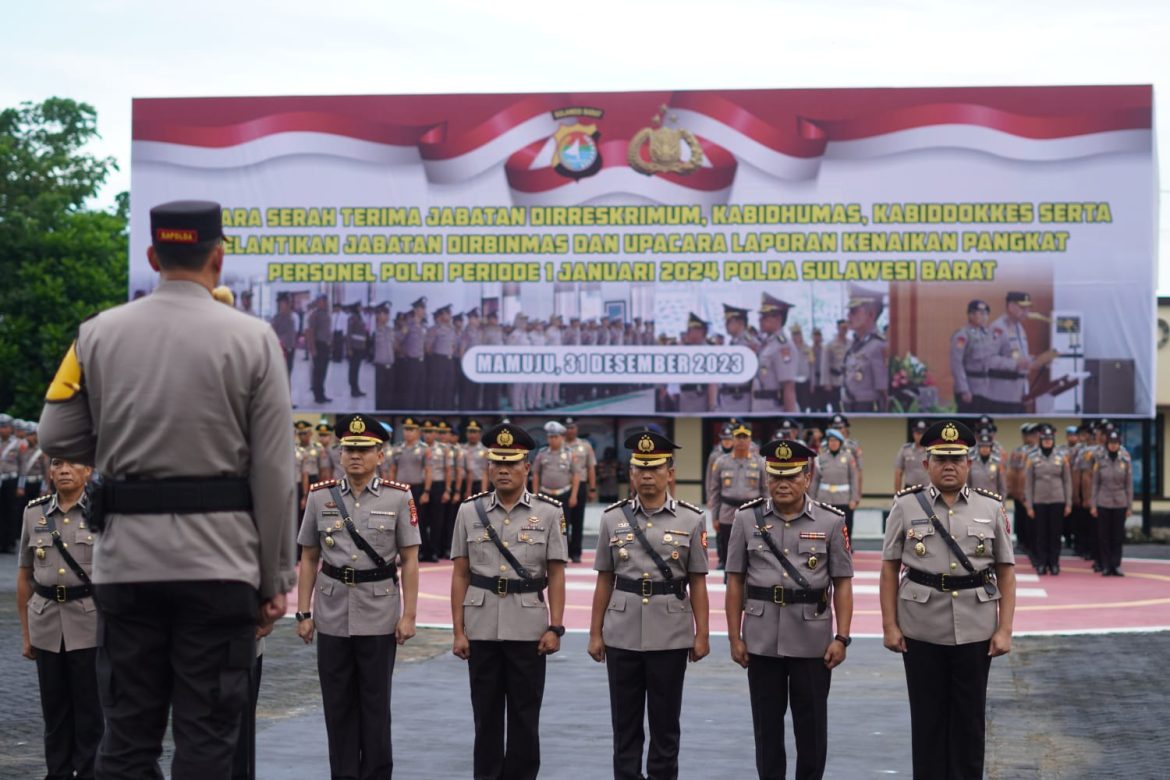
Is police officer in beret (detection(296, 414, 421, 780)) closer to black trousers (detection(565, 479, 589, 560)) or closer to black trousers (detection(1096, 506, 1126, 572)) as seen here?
black trousers (detection(565, 479, 589, 560))

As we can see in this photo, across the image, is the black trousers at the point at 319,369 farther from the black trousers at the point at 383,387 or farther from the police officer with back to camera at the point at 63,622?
the police officer with back to camera at the point at 63,622

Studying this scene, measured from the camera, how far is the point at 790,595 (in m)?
8.00

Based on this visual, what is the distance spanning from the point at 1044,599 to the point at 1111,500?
380 centimetres

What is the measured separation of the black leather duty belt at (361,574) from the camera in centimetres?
826

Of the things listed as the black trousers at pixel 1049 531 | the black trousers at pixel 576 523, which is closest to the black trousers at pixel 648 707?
the black trousers at pixel 1049 531

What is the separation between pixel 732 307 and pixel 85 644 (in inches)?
811

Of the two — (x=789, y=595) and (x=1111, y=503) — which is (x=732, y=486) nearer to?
(x=1111, y=503)

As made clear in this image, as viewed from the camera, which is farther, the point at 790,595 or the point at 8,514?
the point at 8,514

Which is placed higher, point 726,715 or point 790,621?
point 790,621

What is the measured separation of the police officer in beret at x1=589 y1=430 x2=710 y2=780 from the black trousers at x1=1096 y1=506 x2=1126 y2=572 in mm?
14953

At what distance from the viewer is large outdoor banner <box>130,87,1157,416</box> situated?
2723 centimetres

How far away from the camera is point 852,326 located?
2758cm

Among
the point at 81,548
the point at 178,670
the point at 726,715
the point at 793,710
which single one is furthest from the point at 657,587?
the point at 178,670

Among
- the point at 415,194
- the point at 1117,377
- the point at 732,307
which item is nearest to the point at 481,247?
the point at 415,194
